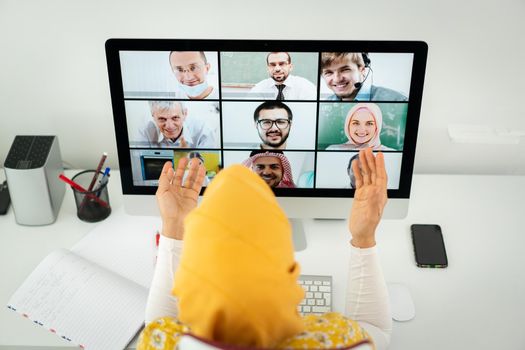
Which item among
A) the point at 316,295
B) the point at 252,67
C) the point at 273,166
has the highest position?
the point at 252,67

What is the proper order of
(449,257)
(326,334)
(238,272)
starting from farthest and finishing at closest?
1. (449,257)
2. (326,334)
3. (238,272)

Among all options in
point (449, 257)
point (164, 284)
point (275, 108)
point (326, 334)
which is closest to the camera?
point (326, 334)

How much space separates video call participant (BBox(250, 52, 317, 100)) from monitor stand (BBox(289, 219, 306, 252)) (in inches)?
15.1

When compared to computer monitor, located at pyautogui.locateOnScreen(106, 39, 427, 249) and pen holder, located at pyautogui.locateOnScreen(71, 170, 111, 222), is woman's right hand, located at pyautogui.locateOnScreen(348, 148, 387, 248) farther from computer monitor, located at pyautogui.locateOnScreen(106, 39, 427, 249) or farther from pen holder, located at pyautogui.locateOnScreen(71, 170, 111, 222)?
pen holder, located at pyautogui.locateOnScreen(71, 170, 111, 222)

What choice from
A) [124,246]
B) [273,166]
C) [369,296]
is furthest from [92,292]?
[369,296]

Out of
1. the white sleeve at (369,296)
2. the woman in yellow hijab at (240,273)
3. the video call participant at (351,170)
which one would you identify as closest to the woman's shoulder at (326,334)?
the woman in yellow hijab at (240,273)

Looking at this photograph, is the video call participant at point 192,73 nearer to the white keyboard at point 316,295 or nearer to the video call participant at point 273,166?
the video call participant at point 273,166

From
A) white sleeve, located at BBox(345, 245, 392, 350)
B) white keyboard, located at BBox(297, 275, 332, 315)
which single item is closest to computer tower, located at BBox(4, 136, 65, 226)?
white keyboard, located at BBox(297, 275, 332, 315)

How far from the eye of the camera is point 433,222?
1.39 m

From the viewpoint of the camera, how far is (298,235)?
4.39ft

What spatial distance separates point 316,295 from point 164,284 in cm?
33

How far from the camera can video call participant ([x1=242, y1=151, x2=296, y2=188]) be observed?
117 cm

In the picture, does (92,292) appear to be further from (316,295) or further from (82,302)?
(316,295)

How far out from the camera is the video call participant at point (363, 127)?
111 cm
